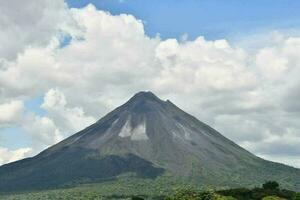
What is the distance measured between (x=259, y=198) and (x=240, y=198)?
15.6ft

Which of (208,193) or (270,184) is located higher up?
(270,184)

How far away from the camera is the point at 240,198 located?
154000 millimetres

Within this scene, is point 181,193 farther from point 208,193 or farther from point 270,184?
point 270,184

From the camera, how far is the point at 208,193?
4003 inches

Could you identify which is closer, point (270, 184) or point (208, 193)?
point (208, 193)

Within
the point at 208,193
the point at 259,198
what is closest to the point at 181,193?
the point at 208,193

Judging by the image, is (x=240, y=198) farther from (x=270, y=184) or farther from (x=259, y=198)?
(x=270, y=184)

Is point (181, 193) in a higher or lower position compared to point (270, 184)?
lower

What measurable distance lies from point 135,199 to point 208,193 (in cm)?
9674

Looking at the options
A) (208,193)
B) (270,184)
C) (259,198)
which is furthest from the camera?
(270,184)

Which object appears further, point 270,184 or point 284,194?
point 270,184

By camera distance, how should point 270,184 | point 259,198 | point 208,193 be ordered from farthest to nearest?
point 270,184, point 259,198, point 208,193

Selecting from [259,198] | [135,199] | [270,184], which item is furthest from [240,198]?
[135,199]

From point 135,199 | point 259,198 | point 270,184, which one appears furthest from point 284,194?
point 135,199
